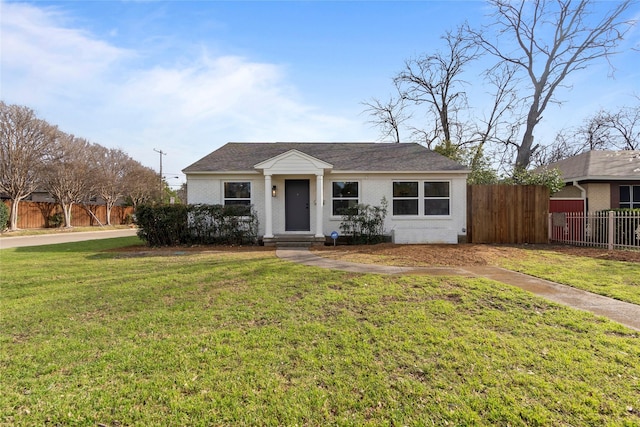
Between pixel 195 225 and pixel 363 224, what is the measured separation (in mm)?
6435

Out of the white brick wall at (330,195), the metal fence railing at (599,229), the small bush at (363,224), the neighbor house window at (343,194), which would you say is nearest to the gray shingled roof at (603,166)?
the metal fence railing at (599,229)

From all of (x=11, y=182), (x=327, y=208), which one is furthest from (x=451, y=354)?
(x=11, y=182)

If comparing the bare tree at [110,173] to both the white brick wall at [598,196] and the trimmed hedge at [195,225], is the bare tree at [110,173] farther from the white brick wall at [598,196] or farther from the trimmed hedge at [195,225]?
the white brick wall at [598,196]

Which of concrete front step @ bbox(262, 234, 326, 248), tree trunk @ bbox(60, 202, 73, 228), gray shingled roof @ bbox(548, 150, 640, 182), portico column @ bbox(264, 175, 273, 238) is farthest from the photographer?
tree trunk @ bbox(60, 202, 73, 228)

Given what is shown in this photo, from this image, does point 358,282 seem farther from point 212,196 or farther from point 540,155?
point 540,155

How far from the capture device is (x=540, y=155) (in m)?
32.9

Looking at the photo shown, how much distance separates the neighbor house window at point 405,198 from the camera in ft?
43.0

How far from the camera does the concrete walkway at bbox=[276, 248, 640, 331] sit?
14.3 feet

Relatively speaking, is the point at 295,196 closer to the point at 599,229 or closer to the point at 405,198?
the point at 405,198

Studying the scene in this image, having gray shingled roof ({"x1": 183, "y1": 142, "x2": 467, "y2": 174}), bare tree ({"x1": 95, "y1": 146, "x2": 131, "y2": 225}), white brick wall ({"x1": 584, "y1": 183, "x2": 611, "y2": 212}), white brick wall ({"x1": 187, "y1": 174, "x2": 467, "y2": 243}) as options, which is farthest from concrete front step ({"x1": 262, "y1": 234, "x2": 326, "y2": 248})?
bare tree ({"x1": 95, "y1": 146, "x2": 131, "y2": 225})

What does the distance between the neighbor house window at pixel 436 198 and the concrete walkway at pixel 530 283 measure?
577cm

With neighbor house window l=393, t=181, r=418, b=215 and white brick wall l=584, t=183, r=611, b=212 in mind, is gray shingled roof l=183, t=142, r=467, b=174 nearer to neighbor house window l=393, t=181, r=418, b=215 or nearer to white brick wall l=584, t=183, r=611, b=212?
neighbor house window l=393, t=181, r=418, b=215

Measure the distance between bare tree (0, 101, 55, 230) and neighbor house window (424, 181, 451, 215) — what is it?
25895mm

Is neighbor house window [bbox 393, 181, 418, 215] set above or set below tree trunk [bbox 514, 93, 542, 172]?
below
